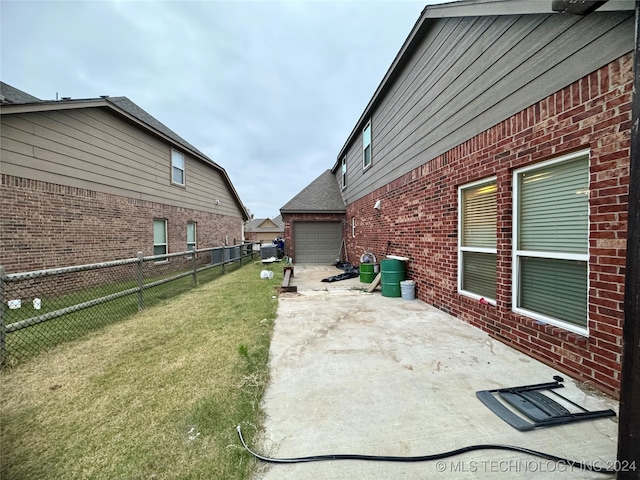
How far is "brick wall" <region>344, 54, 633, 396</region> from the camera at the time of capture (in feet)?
7.31

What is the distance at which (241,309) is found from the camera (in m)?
5.12

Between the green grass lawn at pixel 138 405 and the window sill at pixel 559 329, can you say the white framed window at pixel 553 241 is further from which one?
the green grass lawn at pixel 138 405

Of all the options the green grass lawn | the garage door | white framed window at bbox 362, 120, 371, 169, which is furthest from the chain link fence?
white framed window at bbox 362, 120, 371, 169

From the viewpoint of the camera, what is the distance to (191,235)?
41.3 ft

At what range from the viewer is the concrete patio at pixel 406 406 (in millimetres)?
1604

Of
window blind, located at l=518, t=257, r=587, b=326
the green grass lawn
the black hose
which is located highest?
window blind, located at l=518, t=257, r=587, b=326

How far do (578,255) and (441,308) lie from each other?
256cm

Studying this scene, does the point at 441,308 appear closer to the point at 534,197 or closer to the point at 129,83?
the point at 534,197

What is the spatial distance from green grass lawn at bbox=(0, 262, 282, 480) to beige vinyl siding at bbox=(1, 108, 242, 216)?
4780 millimetres

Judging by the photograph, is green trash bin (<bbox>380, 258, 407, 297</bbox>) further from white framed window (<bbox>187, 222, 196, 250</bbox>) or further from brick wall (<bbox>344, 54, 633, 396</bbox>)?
white framed window (<bbox>187, 222, 196, 250</bbox>)

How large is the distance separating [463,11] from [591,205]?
3613 mm

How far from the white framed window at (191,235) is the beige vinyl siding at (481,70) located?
950 centimetres

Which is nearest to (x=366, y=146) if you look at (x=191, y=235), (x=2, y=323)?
(x=191, y=235)

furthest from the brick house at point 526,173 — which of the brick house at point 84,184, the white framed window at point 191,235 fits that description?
the white framed window at point 191,235
